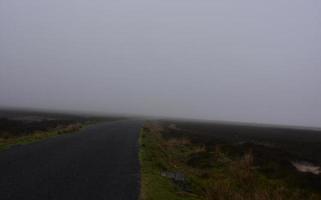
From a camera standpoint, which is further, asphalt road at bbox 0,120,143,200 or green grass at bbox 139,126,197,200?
green grass at bbox 139,126,197,200

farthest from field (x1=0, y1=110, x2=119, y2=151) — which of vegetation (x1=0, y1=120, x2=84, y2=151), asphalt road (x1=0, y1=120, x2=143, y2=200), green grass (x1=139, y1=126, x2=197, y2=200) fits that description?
green grass (x1=139, y1=126, x2=197, y2=200)

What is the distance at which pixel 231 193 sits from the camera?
13.5 metres

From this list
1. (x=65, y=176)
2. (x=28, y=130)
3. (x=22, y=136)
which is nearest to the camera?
(x=65, y=176)

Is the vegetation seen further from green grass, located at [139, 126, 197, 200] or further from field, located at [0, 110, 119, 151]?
green grass, located at [139, 126, 197, 200]

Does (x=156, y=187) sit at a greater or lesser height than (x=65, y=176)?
lesser

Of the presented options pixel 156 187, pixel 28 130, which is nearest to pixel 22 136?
pixel 28 130

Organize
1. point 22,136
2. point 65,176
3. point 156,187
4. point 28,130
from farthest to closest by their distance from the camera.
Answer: point 28,130
point 22,136
point 156,187
point 65,176

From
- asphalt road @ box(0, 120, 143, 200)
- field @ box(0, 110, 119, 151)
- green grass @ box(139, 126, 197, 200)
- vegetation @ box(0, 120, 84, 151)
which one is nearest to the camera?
asphalt road @ box(0, 120, 143, 200)

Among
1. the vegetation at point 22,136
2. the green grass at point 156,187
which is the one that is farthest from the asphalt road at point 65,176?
the vegetation at point 22,136

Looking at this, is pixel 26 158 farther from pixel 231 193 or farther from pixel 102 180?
pixel 231 193

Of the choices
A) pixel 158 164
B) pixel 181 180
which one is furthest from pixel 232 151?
pixel 181 180

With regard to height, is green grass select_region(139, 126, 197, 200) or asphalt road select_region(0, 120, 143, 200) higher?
asphalt road select_region(0, 120, 143, 200)

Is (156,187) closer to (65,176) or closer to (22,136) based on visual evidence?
(65,176)

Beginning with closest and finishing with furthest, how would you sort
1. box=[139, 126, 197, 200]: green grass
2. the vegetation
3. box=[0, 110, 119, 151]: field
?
box=[139, 126, 197, 200]: green grass
the vegetation
box=[0, 110, 119, 151]: field
